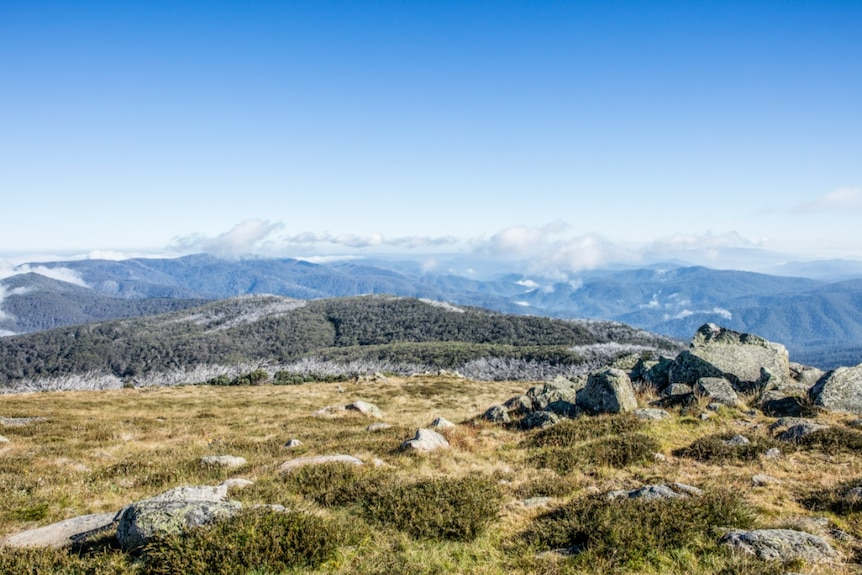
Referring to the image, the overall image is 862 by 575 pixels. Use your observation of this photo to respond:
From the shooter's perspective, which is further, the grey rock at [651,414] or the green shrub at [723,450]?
the grey rock at [651,414]

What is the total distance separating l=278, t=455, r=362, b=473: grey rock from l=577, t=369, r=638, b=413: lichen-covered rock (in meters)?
11.1

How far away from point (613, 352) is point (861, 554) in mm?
200332

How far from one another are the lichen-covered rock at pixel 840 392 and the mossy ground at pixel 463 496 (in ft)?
4.26

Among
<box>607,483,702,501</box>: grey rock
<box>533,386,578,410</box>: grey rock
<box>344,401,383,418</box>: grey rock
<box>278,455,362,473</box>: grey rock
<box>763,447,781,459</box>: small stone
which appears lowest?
<box>344,401,383,418</box>: grey rock

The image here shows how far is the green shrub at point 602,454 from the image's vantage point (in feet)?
44.1

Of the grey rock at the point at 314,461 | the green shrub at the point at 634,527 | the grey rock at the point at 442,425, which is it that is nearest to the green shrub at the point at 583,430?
the grey rock at the point at 442,425

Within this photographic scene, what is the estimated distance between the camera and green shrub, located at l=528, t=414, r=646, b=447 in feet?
52.9

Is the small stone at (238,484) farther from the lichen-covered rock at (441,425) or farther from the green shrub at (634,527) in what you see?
the lichen-covered rock at (441,425)

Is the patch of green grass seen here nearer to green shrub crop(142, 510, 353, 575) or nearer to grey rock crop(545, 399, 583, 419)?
grey rock crop(545, 399, 583, 419)

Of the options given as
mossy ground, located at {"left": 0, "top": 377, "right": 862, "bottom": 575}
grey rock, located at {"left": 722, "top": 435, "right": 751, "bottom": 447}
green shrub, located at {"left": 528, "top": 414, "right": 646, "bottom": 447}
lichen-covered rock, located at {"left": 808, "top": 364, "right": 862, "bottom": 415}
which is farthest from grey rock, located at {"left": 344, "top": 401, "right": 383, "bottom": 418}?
lichen-covered rock, located at {"left": 808, "top": 364, "right": 862, "bottom": 415}

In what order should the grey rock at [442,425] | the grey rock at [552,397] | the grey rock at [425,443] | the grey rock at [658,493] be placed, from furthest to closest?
the grey rock at [552,397] < the grey rock at [442,425] < the grey rock at [425,443] < the grey rock at [658,493]

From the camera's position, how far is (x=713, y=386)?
66.3 ft

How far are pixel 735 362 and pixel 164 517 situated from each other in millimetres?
25884

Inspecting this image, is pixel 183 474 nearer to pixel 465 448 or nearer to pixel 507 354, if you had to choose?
pixel 465 448
